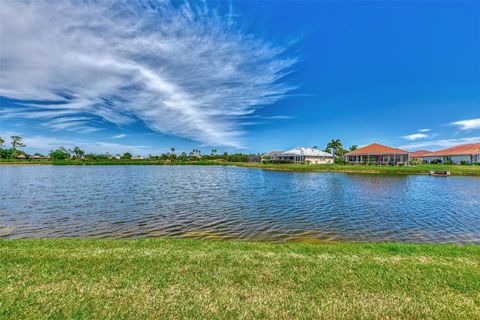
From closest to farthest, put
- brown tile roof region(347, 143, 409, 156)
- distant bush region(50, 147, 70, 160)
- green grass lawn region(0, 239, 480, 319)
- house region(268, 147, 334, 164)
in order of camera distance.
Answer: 1. green grass lawn region(0, 239, 480, 319)
2. brown tile roof region(347, 143, 409, 156)
3. house region(268, 147, 334, 164)
4. distant bush region(50, 147, 70, 160)

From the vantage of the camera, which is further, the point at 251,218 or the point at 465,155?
the point at 465,155

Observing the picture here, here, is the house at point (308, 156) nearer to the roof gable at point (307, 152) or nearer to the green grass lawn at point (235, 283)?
the roof gable at point (307, 152)

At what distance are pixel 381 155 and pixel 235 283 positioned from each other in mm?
65081

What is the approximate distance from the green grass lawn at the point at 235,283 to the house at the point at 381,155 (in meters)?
58.7

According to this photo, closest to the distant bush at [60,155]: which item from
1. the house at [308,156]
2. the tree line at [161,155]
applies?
the tree line at [161,155]

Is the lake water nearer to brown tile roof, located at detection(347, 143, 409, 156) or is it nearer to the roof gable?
brown tile roof, located at detection(347, 143, 409, 156)

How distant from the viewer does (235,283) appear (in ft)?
14.7

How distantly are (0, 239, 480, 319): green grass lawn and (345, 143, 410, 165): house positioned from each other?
58.7 meters

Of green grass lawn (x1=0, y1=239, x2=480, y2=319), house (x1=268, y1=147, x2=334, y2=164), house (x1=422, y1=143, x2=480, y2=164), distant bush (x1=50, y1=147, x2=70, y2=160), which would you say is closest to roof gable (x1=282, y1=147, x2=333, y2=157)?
house (x1=268, y1=147, x2=334, y2=164)

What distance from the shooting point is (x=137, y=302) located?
381 centimetres

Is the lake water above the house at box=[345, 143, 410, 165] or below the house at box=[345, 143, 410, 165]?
below

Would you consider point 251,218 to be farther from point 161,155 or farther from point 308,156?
point 161,155

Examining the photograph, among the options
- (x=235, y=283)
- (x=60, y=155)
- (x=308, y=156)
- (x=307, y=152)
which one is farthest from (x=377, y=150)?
(x=60, y=155)

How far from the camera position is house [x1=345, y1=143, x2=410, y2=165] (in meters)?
56.6
